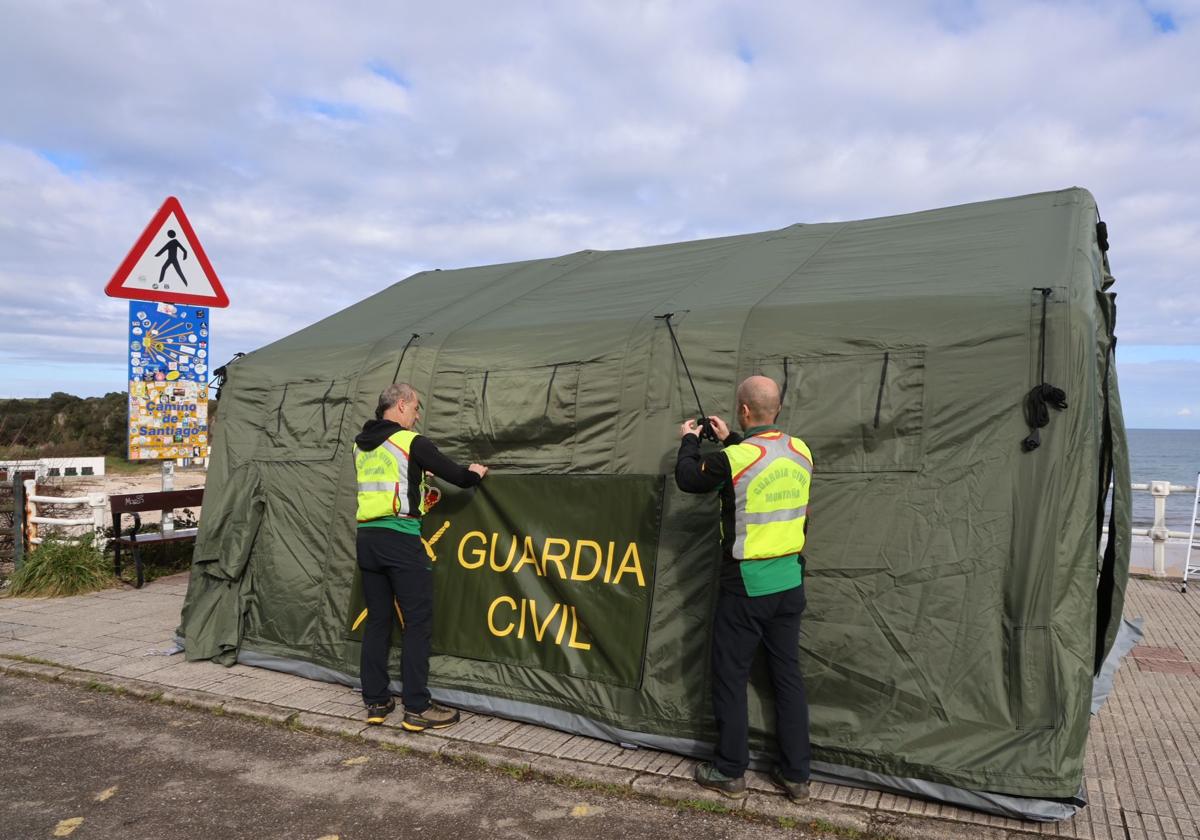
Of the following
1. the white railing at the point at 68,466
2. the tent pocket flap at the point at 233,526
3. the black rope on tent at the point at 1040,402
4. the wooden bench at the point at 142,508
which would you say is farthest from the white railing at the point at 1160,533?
the white railing at the point at 68,466

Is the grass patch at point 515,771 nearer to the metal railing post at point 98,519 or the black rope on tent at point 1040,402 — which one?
the black rope on tent at point 1040,402

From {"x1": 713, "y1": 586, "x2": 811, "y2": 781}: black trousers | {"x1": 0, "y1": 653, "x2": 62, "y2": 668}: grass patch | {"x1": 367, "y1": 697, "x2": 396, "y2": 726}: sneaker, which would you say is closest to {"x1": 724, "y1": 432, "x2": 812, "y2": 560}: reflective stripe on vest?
{"x1": 713, "y1": 586, "x2": 811, "y2": 781}: black trousers

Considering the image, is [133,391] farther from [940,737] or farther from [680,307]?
[940,737]

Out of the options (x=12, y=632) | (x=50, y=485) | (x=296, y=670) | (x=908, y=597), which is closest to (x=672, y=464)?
(x=908, y=597)

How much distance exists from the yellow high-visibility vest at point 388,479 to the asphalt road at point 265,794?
132 cm

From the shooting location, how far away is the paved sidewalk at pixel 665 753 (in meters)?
3.58

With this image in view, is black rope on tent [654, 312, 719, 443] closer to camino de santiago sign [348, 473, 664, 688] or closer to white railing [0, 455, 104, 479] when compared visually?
camino de santiago sign [348, 473, 664, 688]

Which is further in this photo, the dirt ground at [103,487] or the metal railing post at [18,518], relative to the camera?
the dirt ground at [103,487]

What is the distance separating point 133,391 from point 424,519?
303cm

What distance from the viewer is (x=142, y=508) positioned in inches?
335

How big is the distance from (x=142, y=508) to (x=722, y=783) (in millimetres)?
7093

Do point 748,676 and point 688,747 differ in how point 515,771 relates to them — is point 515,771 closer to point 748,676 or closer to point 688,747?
point 688,747

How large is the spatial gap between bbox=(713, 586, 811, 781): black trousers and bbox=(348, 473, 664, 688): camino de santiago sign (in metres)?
0.71

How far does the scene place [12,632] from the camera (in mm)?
7000
